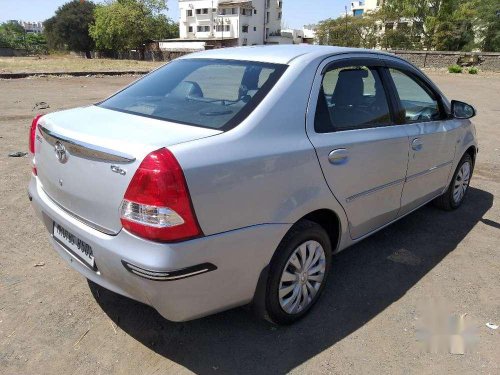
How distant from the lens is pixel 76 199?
92.7 inches

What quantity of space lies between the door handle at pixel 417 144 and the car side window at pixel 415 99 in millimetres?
174

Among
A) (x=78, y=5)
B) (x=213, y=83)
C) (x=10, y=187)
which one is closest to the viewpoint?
(x=213, y=83)

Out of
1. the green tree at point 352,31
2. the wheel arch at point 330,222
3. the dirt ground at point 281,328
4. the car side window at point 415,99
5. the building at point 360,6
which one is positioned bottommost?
the dirt ground at point 281,328

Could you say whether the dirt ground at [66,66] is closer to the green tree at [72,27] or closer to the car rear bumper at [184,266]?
the car rear bumper at [184,266]

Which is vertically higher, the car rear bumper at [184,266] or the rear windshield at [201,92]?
the rear windshield at [201,92]

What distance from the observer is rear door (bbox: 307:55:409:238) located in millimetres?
2730

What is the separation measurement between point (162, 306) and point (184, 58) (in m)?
2.12

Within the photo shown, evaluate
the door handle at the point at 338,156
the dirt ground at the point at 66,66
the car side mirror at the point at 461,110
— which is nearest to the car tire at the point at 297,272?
the door handle at the point at 338,156

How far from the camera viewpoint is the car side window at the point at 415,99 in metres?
3.58

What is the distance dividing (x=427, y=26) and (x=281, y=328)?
60616 mm

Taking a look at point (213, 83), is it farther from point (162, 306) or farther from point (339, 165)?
point (162, 306)

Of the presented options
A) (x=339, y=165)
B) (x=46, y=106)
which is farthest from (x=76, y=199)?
(x=46, y=106)

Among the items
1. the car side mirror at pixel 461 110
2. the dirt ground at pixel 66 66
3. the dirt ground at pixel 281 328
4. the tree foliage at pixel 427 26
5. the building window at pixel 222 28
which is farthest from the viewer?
the building window at pixel 222 28

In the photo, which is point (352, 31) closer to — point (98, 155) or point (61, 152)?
point (61, 152)
